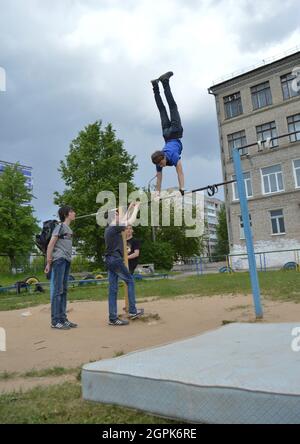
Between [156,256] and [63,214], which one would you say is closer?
[63,214]

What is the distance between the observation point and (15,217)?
99.7 feet

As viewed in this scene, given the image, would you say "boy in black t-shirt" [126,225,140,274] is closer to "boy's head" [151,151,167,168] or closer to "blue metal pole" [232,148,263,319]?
"boy's head" [151,151,167,168]

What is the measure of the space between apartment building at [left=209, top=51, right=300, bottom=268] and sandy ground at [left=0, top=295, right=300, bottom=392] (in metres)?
20.2

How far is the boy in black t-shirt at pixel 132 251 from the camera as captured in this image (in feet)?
28.5

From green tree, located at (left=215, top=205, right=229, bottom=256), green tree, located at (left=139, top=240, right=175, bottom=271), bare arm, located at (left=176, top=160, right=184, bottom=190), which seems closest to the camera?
bare arm, located at (left=176, top=160, right=184, bottom=190)

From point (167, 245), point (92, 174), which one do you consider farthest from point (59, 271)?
point (167, 245)

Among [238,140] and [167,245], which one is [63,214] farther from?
[167,245]

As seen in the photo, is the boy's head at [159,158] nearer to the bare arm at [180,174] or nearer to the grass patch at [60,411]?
the bare arm at [180,174]

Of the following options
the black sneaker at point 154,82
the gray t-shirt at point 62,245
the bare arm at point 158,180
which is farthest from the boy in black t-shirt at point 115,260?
the black sneaker at point 154,82

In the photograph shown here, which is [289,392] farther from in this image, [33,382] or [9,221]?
[9,221]

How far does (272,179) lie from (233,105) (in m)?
6.71

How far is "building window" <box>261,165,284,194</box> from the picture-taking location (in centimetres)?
2992

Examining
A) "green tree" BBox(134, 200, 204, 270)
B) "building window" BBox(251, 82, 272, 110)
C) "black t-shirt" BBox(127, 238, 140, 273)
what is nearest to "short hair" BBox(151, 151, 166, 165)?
"black t-shirt" BBox(127, 238, 140, 273)

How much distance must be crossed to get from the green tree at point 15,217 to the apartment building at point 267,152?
14.5 m
